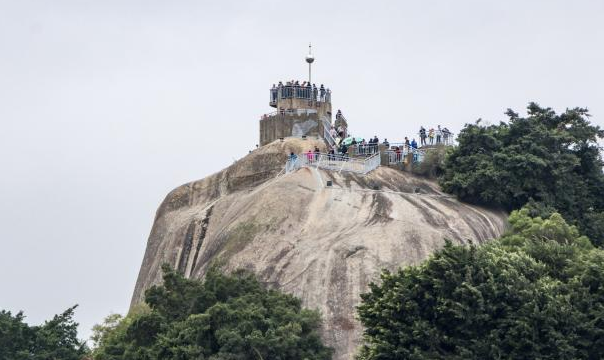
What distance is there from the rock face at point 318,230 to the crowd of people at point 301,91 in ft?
19.8

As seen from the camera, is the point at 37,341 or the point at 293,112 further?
the point at 293,112

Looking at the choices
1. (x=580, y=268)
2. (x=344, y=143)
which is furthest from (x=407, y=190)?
(x=580, y=268)

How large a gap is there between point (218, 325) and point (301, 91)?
2681 centimetres

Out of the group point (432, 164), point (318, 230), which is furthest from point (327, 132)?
point (318, 230)

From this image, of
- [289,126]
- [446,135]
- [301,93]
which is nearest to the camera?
[446,135]

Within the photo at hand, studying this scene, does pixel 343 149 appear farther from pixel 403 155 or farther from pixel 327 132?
pixel 327 132

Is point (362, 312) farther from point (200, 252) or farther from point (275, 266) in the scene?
point (200, 252)

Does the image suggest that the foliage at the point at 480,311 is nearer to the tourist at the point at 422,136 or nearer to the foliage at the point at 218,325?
the foliage at the point at 218,325

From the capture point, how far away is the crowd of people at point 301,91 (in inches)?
3531

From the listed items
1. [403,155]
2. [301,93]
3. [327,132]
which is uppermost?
[301,93]

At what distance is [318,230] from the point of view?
7269 cm

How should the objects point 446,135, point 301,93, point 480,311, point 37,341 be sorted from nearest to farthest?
point 480,311, point 37,341, point 446,135, point 301,93

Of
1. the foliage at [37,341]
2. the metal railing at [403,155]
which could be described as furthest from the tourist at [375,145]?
the foliage at [37,341]

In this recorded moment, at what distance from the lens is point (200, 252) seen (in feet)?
255
